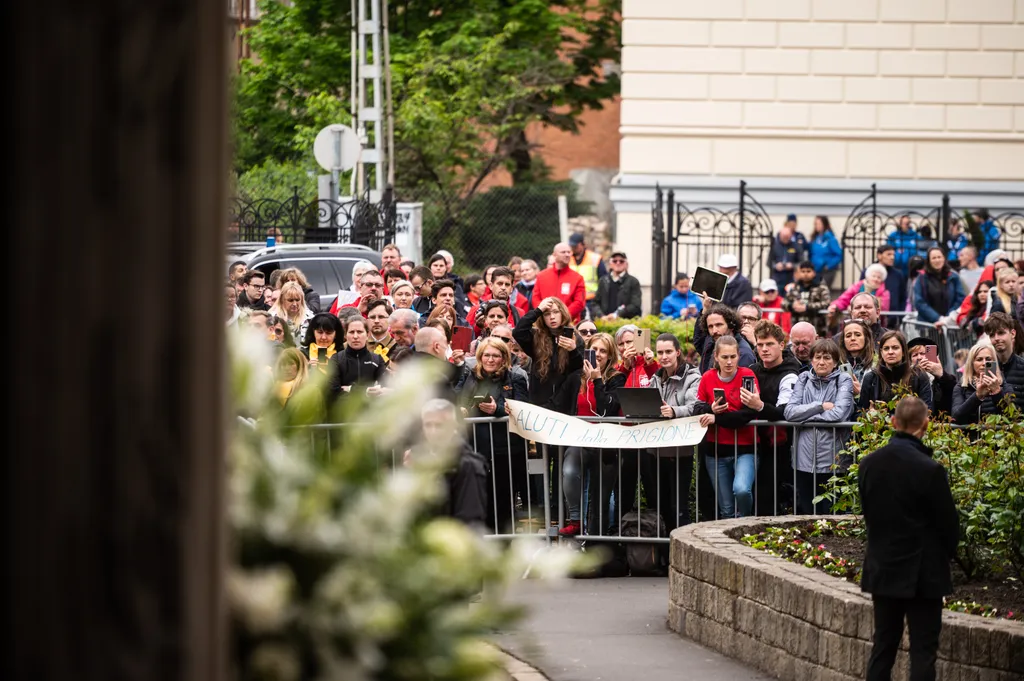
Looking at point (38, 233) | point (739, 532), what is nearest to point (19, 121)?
point (38, 233)

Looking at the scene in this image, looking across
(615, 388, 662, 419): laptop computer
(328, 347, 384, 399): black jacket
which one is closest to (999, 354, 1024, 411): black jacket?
(615, 388, 662, 419): laptop computer

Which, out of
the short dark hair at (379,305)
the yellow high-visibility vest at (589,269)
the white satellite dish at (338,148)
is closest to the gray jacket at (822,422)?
the short dark hair at (379,305)

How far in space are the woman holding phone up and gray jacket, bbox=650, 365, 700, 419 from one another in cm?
24

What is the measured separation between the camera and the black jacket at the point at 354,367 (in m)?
12.0

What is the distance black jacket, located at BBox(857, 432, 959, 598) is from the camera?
730 cm

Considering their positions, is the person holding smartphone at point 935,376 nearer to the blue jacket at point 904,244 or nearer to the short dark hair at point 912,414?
the short dark hair at point 912,414

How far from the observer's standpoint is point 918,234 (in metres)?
23.0

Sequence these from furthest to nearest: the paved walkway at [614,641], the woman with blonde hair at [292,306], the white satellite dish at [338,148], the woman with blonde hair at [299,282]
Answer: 1. the white satellite dish at [338,148]
2. the woman with blonde hair at [299,282]
3. the woman with blonde hair at [292,306]
4. the paved walkway at [614,641]

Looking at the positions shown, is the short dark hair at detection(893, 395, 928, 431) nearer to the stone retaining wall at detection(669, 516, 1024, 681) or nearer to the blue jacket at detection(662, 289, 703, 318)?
the stone retaining wall at detection(669, 516, 1024, 681)

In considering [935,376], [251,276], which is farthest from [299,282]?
[935,376]

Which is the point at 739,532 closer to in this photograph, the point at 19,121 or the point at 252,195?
the point at 19,121

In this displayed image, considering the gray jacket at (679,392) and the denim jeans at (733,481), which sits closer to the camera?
the denim jeans at (733,481)

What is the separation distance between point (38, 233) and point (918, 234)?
21.8m

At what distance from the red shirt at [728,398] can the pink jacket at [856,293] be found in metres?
5.95
